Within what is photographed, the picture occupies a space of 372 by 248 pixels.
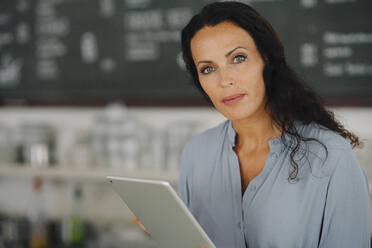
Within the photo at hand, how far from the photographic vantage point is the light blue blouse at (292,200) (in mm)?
880

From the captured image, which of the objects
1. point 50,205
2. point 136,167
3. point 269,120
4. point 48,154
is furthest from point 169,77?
point 50,205

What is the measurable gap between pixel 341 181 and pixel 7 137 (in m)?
1.73

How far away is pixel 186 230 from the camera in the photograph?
0.82 m

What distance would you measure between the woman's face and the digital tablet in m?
0.32

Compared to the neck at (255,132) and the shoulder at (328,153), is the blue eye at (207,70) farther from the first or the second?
the shoulder at (328,153)

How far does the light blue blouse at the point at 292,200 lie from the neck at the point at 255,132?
0.03 meters

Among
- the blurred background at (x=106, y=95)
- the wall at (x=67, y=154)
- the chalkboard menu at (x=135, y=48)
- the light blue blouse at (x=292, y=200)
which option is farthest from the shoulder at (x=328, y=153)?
the wall at (x=67, y=154)

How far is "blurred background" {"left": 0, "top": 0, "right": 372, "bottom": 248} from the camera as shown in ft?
5.29

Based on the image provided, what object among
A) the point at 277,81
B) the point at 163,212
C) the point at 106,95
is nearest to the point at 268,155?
the point at 277,81

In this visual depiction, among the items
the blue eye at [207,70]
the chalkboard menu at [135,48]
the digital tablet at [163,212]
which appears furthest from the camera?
the chalkboard menu at [135,48]

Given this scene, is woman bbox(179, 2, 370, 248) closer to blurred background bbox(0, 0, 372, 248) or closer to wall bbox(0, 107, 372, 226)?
blurred background bbox(0, 0, 372, 248)

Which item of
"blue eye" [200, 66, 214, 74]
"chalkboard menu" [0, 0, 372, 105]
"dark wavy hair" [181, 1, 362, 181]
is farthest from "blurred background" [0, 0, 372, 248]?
"blue eye" [200, 66, 214, 74]

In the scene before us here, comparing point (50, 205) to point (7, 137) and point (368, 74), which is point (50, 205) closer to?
point (7, 137)

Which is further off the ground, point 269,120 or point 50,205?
point 269,120
